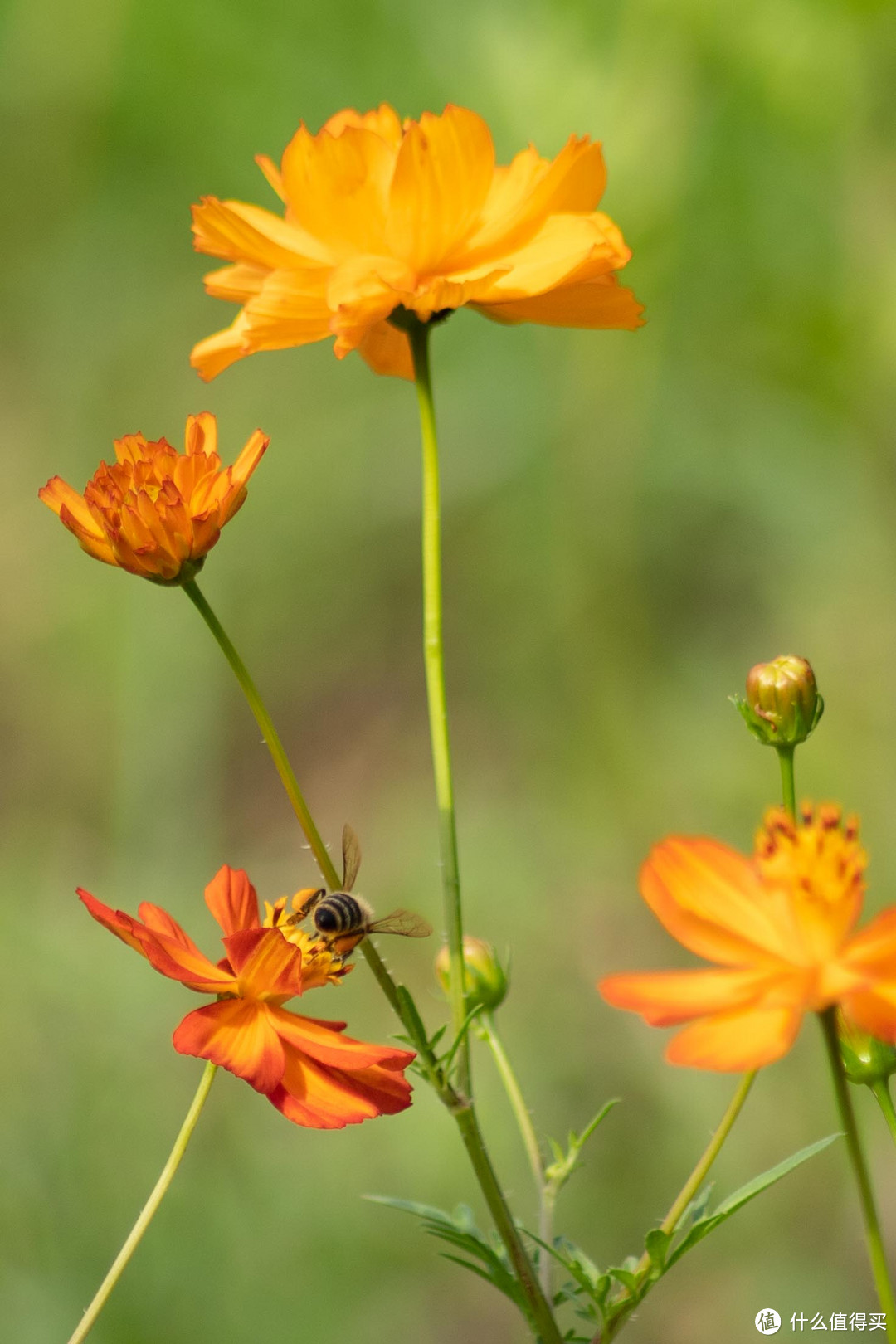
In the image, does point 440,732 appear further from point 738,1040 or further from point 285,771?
point 738,1040

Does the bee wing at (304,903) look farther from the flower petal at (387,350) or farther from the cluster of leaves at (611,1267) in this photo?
the flower petal at (387,350)

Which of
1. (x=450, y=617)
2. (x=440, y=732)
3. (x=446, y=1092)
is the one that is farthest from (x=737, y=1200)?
(x=450, y=617)

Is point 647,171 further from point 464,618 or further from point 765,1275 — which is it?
point 765,1275

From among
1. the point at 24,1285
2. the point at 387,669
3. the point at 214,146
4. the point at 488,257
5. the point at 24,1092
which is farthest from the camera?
the point at 387,669

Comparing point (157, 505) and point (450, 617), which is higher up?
point (450, 617)

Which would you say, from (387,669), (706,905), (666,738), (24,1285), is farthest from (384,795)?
(706,905)

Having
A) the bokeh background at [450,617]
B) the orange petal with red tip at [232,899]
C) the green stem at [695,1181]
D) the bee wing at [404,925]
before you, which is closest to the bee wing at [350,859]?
the bee wing at [404,925]
